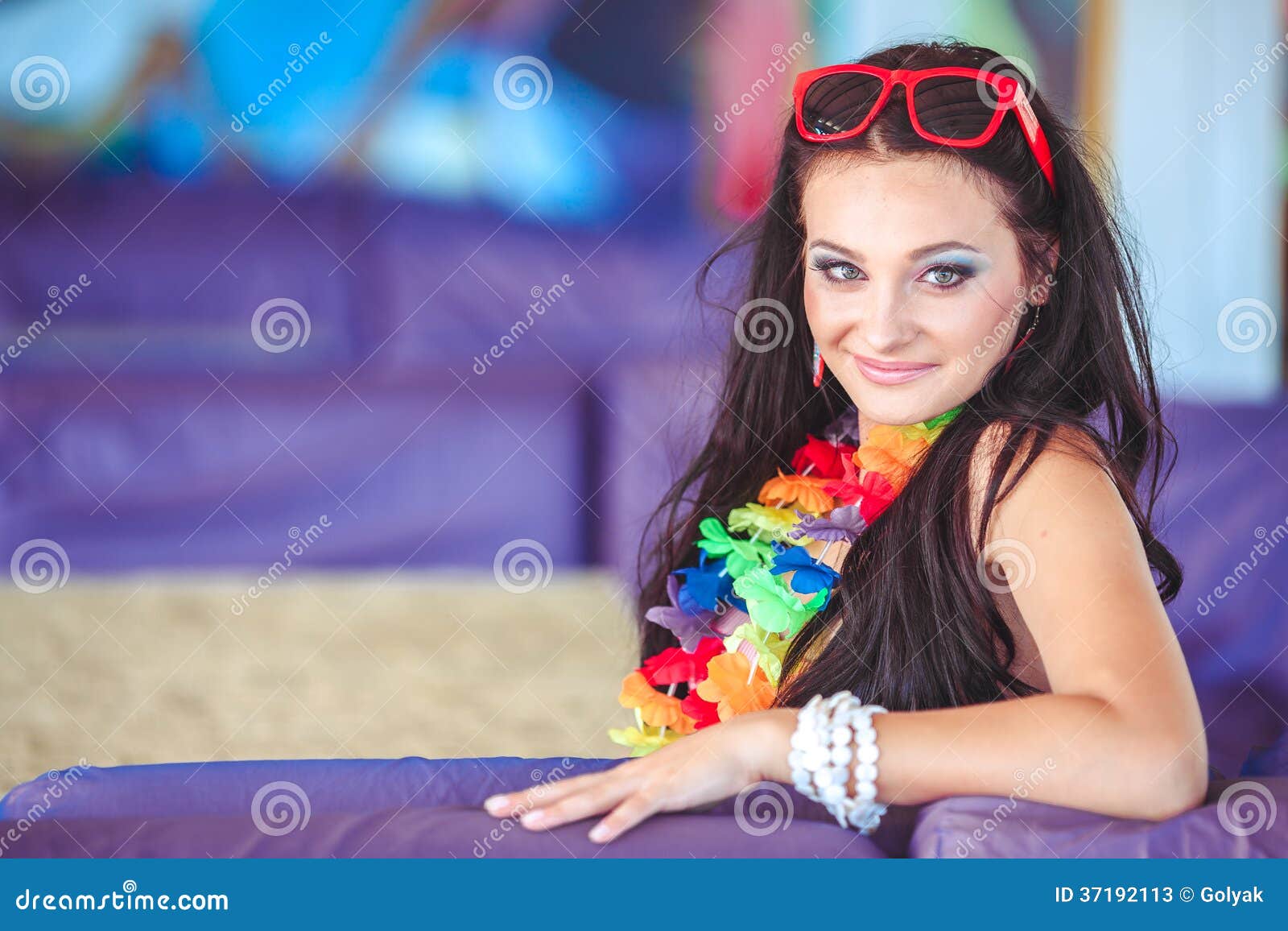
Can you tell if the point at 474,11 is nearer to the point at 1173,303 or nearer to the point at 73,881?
the point at 1173,303

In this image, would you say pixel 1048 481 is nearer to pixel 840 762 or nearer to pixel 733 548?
pixel 840 762

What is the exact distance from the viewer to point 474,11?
6.65m

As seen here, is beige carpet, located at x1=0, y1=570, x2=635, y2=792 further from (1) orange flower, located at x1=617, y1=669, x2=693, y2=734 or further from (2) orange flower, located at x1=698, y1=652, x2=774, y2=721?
(2) orange flower, located at x1=698, y1=652, x2=774, y2=721

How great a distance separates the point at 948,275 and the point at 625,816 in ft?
2.36

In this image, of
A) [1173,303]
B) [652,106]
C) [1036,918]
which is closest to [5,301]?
[652,106]

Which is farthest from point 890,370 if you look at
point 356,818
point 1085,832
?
point 356,818

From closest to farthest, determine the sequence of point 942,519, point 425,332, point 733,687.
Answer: point 942,519
point 733,687
point 425,332

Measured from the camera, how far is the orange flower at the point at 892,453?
1.63 meters

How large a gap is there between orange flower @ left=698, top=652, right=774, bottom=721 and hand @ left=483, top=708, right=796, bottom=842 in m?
0.42

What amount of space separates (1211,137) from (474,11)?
3.52 m

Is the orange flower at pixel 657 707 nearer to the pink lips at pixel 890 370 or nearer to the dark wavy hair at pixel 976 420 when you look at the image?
the dark wavy hair at pixel 976 420

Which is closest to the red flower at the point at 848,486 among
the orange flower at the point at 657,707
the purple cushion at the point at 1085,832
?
the orange flower at the point at 657,707

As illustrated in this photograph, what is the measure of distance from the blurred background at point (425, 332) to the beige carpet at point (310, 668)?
2 cm

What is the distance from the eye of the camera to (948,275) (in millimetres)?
1485
